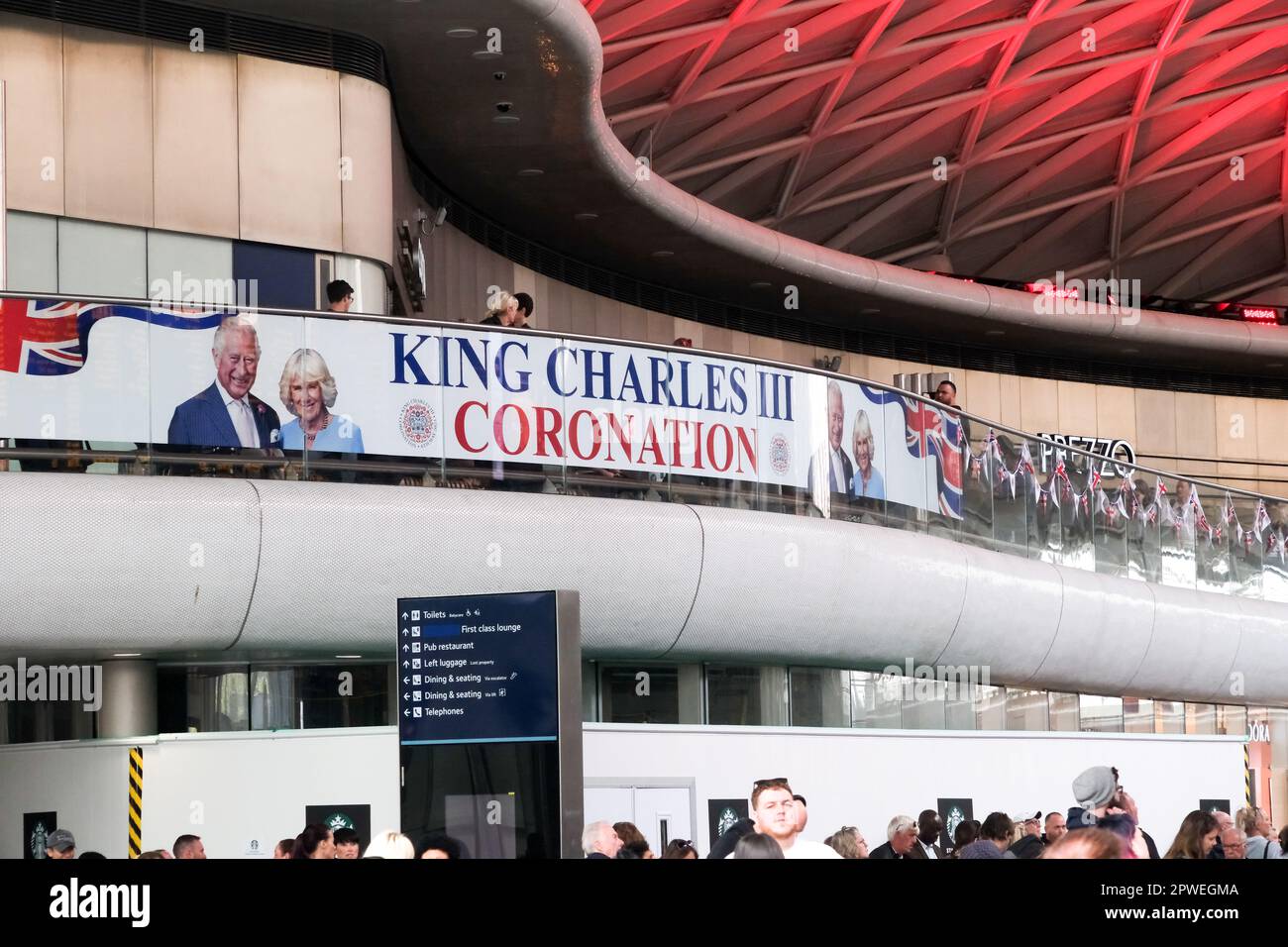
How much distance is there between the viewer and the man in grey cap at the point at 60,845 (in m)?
10.9

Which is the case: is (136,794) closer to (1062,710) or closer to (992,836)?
(992,836)

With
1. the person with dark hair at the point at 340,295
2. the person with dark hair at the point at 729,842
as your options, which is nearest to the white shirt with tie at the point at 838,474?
the person with dark hair at the point at 340,295

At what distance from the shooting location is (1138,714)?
22281 mm

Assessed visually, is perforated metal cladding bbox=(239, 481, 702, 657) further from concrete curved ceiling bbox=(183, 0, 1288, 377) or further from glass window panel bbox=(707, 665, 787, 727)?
concrete curved ceiling bbox=(183, 0, 1288, 377)

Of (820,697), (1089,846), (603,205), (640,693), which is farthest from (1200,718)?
(1089,846)

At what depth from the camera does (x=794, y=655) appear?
49.2 ft

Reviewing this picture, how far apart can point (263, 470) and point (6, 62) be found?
19.8 feet

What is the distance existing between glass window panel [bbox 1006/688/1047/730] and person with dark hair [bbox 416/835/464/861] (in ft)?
34.3

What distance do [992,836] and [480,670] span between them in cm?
324

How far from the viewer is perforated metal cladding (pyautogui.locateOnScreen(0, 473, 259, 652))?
11758mm

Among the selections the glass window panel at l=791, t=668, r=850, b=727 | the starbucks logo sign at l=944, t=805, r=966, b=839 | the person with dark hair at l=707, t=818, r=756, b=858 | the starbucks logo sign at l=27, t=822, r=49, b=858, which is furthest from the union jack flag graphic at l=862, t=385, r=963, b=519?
the person with dark hair at l=707, t=818, r=756, b=858
